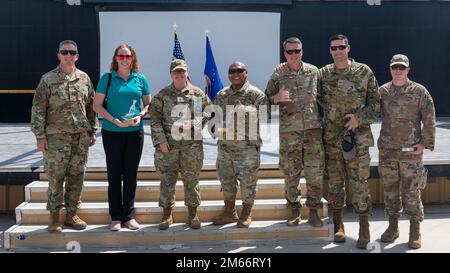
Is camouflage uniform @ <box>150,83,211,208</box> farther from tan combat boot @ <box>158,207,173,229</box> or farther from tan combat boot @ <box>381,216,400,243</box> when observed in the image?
tan combat boot @ <box>381,216,400,243</box>

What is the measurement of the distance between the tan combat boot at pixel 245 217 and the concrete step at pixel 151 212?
0.95 feet

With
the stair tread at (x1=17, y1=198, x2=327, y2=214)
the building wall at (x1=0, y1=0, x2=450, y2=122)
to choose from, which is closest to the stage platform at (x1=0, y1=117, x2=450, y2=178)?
the stair tread at (x1=17, y1=198, x2=327, y2=214)

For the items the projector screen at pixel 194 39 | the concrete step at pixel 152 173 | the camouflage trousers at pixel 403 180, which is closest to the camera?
the camouflage trousers at pixel 403 180

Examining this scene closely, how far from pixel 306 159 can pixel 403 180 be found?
0.87 m

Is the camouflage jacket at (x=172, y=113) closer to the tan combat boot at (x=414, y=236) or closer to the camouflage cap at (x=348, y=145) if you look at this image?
the camouflage cap at (x=348, y=145)

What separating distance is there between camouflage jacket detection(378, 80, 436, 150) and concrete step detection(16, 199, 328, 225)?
1012mm

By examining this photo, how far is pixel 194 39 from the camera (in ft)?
34.7

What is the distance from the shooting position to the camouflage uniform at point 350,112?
14.1 ft

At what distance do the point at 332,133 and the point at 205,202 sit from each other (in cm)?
148

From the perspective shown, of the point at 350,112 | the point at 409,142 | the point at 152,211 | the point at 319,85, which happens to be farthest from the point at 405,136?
the point at 152,211

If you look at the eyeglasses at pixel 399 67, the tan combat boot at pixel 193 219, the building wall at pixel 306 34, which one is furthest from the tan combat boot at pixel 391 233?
the building wall at pixel 306 34

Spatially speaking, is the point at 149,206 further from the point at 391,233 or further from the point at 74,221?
the point at 391,233

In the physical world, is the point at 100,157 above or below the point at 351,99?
below

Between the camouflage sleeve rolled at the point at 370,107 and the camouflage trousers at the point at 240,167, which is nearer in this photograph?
the camouflage sleeve rolled at the point at 370,107
